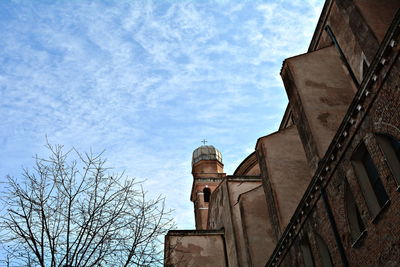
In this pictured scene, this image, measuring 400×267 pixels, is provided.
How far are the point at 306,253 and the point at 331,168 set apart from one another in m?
2.64

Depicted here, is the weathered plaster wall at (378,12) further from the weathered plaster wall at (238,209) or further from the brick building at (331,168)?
the weathered plaster wall at (238,209)

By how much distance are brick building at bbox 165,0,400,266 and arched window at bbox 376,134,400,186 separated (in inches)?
0.8

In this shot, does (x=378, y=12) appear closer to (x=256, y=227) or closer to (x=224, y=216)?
(x=256, y=227)

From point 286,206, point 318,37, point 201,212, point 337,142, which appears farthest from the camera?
point 201,212

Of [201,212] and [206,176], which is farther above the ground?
[206,176]

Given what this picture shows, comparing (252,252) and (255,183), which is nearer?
(252,252)

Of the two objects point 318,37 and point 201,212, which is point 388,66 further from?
point 201,212

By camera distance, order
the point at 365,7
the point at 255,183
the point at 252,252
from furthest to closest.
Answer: the point at 255,183 < the point at 252,252 < the point at 365,7

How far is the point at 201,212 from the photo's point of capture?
36750 millimetres

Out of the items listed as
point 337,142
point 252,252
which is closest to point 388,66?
point 337,142

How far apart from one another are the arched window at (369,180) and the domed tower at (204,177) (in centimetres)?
2696

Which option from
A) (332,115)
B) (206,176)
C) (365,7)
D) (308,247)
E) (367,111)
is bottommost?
(308,247)

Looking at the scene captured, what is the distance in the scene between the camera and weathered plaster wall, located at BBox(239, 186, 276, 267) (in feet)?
57.1

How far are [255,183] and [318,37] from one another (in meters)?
8.09
